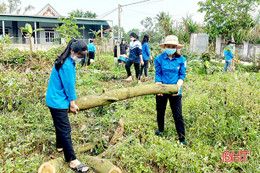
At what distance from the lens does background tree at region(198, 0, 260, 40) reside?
11.7m

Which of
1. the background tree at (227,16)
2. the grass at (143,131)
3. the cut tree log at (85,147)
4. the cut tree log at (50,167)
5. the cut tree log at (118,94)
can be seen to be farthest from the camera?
the background tree at (227,16)

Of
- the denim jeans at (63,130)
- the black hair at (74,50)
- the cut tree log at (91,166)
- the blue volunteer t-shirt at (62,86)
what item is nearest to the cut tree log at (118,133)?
the cut tree log at (91,166)

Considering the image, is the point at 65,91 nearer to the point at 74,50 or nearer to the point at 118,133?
the point at 74,50

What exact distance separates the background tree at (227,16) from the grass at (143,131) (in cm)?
938

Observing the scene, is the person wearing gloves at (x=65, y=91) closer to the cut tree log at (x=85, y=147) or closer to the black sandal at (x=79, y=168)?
the black sandal at (x=79, y=168)

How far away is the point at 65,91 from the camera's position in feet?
8.20

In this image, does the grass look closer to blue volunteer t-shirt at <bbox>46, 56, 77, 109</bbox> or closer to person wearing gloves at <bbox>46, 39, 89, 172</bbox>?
person wearing gloves at <bbox>46, 39, 89, 172</bbox>

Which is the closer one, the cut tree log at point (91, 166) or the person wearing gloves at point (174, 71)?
the cut tree log at point (91, 166)

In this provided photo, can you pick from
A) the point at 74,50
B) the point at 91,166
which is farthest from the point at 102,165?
the point at 74,50

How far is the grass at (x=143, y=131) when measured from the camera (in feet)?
8.70

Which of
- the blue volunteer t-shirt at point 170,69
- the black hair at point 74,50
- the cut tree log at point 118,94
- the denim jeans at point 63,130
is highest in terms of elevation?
the black hair at point 74,50

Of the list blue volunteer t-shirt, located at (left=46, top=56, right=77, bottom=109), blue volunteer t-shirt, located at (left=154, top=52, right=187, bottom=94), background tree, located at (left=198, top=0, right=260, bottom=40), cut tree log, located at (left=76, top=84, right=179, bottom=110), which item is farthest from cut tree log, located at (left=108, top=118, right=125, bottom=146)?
background tree, located at (left=198, top=0, right=260, bottom=40)

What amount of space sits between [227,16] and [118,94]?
1172 cm

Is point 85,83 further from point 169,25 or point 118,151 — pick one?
point 169,25
